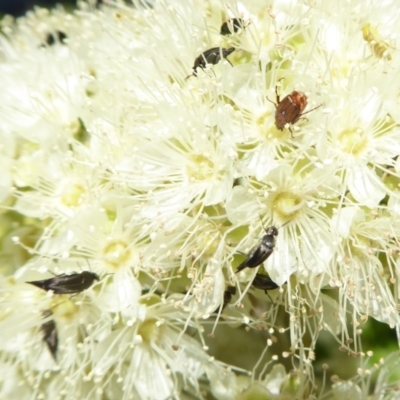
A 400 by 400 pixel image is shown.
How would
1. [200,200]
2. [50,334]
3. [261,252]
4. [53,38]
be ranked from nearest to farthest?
[261,252] < [200,200] < [50,334] < [53,38]

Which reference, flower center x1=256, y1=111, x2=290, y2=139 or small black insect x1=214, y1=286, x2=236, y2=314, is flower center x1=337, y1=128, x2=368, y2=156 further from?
small black insect x1=214, y1=286, x2=236, y2=314

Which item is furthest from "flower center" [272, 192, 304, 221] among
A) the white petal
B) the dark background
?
the dark background

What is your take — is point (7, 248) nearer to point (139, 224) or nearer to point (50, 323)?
point (50, 323)

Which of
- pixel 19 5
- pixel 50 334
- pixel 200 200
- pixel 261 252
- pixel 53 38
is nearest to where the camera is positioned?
pixel 261 252

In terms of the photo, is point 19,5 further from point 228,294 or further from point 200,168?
point 228,294

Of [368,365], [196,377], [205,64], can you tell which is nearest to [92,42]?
[205,64]

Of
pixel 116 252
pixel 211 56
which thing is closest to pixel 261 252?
pixel 116 252

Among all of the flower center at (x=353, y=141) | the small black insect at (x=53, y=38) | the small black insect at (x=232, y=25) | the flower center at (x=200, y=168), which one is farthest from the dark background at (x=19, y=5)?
the flower center at (x=353, y=141)
